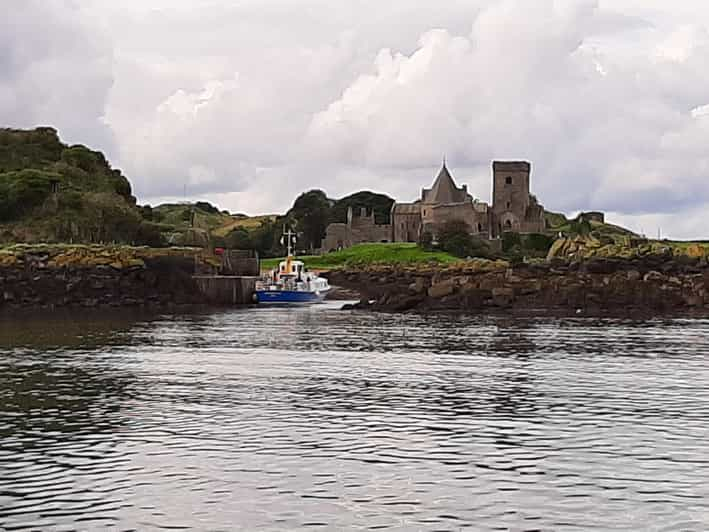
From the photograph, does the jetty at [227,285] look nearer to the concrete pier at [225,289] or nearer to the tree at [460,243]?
the concrete pier at [225,289]

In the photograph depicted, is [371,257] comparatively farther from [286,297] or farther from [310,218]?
[286,297]

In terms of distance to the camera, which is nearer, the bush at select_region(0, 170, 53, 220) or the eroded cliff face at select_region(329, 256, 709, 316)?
the eroded cliff face at select_region(329, 256, 709, 316)

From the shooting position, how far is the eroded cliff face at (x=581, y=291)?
6172 centimetres

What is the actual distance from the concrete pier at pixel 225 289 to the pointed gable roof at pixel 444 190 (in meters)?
73.3

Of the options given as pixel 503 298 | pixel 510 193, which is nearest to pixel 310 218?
pixel 510 193

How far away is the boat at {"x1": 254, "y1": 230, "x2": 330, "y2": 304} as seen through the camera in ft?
267

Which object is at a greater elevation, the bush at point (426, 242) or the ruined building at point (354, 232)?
the ruined building at point (354, 232)

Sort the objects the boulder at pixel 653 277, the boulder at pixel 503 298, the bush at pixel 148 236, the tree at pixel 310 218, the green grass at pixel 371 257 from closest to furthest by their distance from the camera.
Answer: the boulder at pixel 653 277
the boulder at pixel 503 298
the bush at pixel 148 236
the green grass at pixel 371 257
the tree at pixel 310 218

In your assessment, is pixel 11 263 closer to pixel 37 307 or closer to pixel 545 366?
pixel 37 307

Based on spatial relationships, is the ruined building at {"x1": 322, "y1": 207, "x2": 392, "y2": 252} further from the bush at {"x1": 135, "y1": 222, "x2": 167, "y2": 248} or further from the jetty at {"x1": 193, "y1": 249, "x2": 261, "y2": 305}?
the jetty at {"x1": 193, "y1": 249, "x2": 261, "y2": 305}

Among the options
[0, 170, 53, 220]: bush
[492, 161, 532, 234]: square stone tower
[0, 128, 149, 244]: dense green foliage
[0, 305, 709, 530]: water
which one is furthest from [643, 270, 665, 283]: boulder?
[492, 161, 532, 234]: square stone tower

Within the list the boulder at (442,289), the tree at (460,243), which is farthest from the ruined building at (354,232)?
the boulder at (442,289)

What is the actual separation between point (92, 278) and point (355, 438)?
186 ft

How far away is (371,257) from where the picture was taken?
422ft
